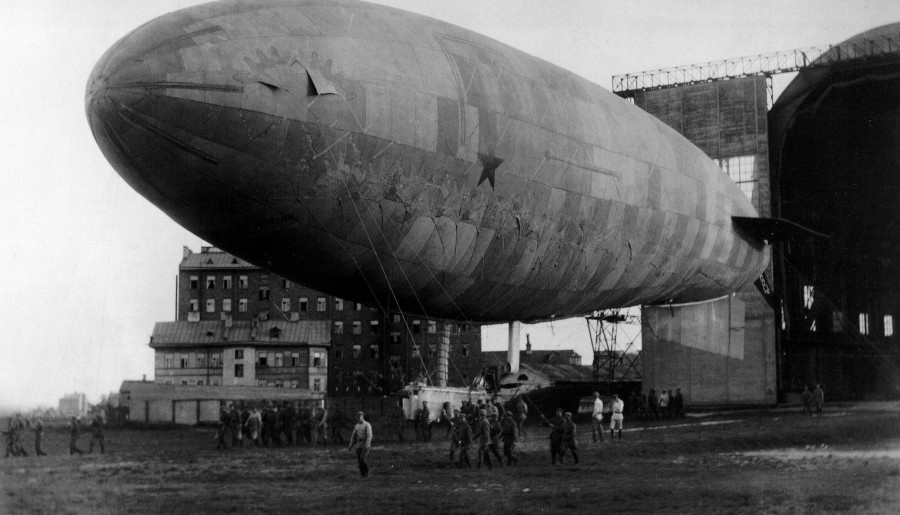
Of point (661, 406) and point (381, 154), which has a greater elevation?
point (381, 154)

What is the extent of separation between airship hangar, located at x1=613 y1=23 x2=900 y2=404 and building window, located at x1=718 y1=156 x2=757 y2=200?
0.15 feet

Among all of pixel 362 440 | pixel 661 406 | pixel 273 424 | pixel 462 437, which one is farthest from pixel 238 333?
pixel 362 440

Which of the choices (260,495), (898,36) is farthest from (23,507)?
(898,36)

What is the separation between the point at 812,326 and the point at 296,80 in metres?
41.1

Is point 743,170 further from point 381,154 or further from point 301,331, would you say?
point 301,331

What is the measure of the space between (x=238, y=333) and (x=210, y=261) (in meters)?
12.4

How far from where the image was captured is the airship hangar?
40.1m

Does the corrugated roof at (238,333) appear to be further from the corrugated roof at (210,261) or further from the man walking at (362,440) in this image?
the man walking at (362,440)

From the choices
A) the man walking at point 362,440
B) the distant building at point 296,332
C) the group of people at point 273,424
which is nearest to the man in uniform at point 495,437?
the man walking at point 362,440

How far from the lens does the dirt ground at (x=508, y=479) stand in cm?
1295

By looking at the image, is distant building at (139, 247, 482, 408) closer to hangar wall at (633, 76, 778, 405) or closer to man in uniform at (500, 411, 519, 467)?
hangar wall at (633, 76, 778, 405)

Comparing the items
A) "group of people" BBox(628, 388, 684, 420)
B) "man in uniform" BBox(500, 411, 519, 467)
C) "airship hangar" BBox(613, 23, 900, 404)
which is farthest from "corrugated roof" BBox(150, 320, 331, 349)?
"man in uniform" BBox(500, 411, 519, 467)

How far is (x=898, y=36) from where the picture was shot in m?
38.6

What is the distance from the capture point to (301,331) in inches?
3223
